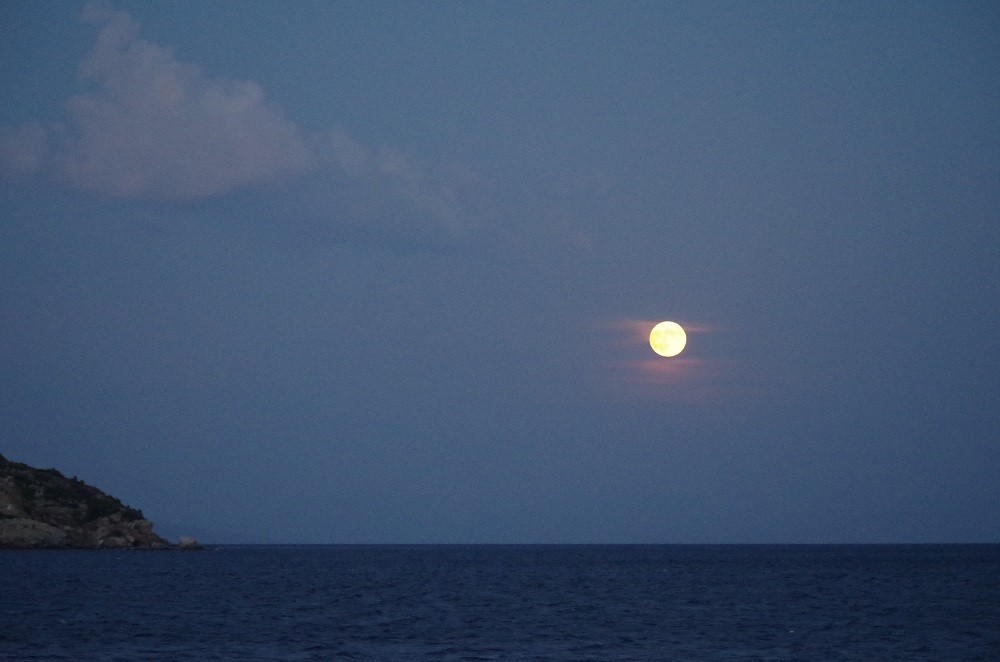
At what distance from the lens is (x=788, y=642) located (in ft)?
174

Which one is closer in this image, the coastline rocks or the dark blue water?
the dark blue water

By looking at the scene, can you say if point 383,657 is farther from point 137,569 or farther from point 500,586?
point 137,569

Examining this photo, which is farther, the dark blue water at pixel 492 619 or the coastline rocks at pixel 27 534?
the coastline rocks at pixel 27 534

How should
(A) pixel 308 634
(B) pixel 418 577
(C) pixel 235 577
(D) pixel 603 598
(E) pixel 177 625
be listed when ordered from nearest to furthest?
(A) pixel 308 634 → (E) pixel 177 625 → (D) pixel 603 598 → (C) pixel 235 577 → (B) pixel 418 577

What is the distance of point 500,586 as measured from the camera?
107 meters

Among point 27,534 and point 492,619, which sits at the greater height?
point 27,534

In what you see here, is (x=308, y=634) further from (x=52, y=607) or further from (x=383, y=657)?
(x=52, y=607)

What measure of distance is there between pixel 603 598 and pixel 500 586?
22.8 metres

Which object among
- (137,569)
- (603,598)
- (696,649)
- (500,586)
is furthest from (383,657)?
(137,569)

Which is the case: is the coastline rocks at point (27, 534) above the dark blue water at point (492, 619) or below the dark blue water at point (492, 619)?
above

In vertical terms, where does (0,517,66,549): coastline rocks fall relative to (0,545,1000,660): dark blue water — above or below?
above

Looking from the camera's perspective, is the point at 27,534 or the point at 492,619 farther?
the point at 27,534

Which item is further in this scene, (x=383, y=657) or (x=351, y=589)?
(x=351, y=589)

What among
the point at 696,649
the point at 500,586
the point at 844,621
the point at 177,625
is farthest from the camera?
the point at 500,586
